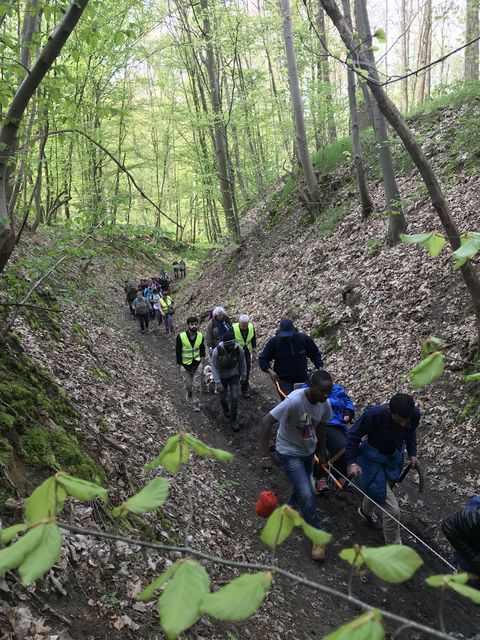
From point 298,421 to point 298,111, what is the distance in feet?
41.9

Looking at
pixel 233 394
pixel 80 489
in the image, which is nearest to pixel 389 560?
pixel 80 489

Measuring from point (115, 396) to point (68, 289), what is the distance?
6.33 feet

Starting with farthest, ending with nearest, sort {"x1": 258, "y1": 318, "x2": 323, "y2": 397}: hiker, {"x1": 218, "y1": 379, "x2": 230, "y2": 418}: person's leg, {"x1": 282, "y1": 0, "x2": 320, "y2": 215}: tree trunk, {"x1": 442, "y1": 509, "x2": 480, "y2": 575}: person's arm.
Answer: {"x1": 282, "y1": 0, "x2": 320, "y2": 215}: tree trunk < {"x1": 218, "y1": 379, "x2": 230, "y2": 418}: person's leg < {"x1": 258, "y1": 318, "x2": 323, "y2": 397}: hiker < {"x1": 442, "y1": 509, "x2": 480, "y2": 575}: person's arm

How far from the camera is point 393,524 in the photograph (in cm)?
505

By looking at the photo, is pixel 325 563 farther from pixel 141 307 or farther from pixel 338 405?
pixel 141 307

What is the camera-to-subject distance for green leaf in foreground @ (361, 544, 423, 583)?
1053 mm

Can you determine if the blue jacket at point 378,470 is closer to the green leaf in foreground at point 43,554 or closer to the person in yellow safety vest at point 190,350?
the green leaf in foreground at point 43,554

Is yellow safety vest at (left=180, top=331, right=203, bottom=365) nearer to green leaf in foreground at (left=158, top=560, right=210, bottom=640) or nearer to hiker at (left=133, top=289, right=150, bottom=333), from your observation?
hiker at (left=133, top=289, right=150, bottom=333)

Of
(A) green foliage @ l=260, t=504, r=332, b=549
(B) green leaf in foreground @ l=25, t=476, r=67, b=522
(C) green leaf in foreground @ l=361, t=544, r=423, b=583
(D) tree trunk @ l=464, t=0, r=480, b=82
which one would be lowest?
(C) green leaf in foreground @ l=361, t=544, r=423, b=583

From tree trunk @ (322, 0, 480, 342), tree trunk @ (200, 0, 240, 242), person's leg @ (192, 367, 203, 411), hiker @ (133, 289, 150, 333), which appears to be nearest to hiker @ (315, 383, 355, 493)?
tree trunk @ (322, 0, 480, 342)

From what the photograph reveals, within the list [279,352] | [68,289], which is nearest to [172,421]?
[279,352]

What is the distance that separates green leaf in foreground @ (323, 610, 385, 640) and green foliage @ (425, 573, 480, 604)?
0.60 feet

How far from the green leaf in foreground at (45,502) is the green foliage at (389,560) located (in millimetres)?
786

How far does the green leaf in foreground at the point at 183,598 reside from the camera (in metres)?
0.95
